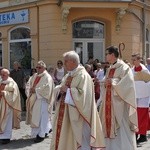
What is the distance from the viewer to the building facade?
17.1 metres

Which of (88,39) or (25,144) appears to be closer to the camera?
(25,144)

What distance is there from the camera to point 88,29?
17891mm

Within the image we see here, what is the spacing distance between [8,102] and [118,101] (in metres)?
3.15

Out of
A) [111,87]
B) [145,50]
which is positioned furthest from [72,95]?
[145,50]

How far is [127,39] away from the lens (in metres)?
17.7

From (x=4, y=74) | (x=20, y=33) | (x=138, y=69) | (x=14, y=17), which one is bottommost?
(x=4, y=74)

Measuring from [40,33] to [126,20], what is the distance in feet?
11.7

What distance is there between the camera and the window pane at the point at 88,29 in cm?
1778

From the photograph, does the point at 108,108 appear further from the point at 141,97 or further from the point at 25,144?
the point at 25,144

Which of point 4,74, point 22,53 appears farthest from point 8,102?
point 22,53

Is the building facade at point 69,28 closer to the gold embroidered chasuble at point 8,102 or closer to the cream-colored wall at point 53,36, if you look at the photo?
the cream-colored wall at point 53,36

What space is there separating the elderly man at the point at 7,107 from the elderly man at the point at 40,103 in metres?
0.35

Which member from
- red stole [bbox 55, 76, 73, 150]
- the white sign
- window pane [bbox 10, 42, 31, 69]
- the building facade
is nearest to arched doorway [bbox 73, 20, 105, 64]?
the building facade

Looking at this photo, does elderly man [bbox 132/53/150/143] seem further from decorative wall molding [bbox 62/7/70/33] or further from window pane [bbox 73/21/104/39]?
window pane [bbox 73/21/104/39]
